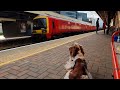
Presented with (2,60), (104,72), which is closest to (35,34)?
(2,60)

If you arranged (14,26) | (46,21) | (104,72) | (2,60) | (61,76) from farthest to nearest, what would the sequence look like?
(14,26), (46,21), (2,60), (104,72), (61,76)
